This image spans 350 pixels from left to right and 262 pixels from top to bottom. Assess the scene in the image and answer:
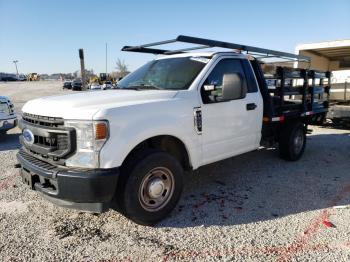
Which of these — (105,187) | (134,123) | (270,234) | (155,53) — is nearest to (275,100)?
(155,53)

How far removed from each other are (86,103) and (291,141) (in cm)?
416

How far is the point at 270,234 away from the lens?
3477 mm

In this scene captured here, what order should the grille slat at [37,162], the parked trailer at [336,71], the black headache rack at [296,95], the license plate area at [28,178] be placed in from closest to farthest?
the grille slat at [37,162]
the license plate area at [28,178]
the black headache rack at [296,95]
the parked trailer at [336,71]

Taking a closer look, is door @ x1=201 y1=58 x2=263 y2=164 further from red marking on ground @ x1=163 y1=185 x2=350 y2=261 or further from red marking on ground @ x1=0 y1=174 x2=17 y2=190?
red marking on ground @ x1=0 y1=174 x2=17 y2=190

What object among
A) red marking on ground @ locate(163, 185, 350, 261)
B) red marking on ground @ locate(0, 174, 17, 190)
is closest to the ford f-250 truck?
red marking on ground @ locate(163, 185, 350, 261)

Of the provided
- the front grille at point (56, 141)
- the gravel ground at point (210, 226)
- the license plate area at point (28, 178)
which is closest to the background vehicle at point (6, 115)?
the gravel ground at point (210, 226)

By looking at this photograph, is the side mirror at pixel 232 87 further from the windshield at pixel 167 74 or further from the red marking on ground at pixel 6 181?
the red marking on ground at pixel 6 181

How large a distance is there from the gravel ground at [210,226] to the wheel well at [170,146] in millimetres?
599

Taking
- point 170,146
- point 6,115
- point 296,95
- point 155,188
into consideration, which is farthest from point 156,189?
point 6,115

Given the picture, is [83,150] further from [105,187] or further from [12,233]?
[12,233]

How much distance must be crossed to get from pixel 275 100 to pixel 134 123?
10.9 ft

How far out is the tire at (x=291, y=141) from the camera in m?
6.14

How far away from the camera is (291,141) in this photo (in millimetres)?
6148

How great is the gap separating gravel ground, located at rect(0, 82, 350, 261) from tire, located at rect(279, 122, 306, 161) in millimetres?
802
